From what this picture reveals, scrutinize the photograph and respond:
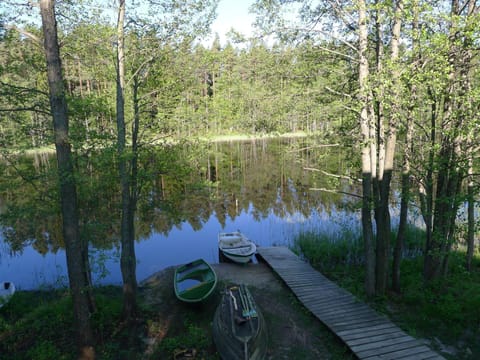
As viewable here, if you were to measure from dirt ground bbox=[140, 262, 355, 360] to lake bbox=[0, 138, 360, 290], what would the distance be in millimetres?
2208

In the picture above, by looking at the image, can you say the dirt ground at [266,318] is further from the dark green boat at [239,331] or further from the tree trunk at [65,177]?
the tree trunk at [65,177]

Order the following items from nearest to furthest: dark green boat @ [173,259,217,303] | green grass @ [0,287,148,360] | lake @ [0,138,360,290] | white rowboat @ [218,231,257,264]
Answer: green grass @ [0,287,148,360]
lake @ [0,138,360,290]
dark green boat @ [173,259,217,303]
white rowboat @ [218,231,257,264]

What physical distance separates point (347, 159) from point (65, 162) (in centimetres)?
852

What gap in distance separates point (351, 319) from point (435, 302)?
2709 mm

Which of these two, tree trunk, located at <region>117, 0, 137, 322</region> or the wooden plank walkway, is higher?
tree trunk, located at <region>117, 0, 137, 322</region>

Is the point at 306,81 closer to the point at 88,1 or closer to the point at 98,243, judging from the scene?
the point at 88,1

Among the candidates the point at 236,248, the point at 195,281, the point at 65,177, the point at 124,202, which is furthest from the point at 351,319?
the point at 65,177

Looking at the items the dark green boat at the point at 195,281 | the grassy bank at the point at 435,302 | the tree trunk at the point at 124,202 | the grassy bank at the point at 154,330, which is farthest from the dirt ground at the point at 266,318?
the grassy bank at the point at 435,302

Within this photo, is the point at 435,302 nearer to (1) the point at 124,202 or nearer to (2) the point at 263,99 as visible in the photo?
(2) the point at 263,99

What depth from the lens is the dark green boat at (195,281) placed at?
10.7 metres

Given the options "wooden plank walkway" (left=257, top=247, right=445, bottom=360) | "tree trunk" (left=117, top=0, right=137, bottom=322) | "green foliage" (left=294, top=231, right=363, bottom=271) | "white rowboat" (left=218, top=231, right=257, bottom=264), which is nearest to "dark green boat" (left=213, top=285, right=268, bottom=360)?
"wooden plank walkway" (left=257, top=247, right=445, bottom=360)

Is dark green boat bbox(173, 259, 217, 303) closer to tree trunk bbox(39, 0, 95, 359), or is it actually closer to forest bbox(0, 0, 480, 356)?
forest bbox(0, 0, 480, 356)

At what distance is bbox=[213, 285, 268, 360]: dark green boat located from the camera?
719 centimetres

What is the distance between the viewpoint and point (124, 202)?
9.40 meters
